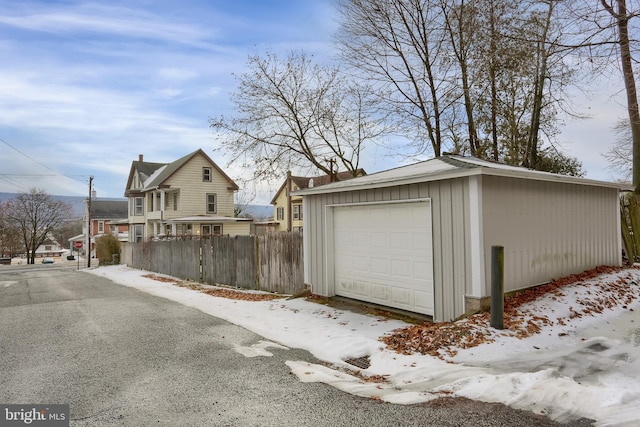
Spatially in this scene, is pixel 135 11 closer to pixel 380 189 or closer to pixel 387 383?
pixel 380 189

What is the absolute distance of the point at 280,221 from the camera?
42.8 metres

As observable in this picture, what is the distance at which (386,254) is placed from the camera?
7625 mm

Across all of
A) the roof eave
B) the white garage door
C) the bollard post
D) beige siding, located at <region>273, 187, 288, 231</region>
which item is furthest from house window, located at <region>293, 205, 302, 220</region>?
the bollard post

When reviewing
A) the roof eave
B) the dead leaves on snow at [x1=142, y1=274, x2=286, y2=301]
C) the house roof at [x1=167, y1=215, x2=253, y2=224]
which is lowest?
the dead leaves on snow at [x1=142, y1=274, x2=286, y2=301]

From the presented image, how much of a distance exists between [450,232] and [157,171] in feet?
106

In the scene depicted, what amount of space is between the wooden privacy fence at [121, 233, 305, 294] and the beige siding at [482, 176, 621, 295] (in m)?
5.20

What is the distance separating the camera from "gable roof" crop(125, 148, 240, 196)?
29.5 m

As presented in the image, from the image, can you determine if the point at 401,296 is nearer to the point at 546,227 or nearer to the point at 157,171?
the point at 546,227

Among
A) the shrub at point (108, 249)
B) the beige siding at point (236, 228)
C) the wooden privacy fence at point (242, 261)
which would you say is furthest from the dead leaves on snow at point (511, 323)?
the shrub at point (108, 249)

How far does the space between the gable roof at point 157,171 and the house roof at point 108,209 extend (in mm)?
23541

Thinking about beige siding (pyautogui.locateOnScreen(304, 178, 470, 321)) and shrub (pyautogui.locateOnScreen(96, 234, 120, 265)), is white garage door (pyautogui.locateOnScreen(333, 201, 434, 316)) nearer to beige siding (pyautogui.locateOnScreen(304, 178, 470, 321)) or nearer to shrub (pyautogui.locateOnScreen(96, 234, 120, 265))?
beige siding (pyautogui.locateOnScreen(304, 178, 470, 321))

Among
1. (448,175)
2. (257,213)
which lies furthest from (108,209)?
(448,175)

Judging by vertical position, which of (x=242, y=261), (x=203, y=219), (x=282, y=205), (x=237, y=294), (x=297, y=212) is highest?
(x=282, y=205)

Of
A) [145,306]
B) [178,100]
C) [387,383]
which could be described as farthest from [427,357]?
[178,100]
